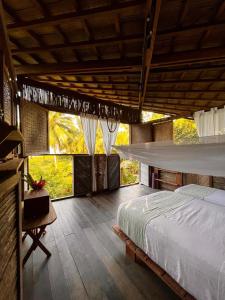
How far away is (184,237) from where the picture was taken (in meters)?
1.51

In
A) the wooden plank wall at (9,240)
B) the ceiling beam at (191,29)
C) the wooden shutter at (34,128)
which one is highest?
the ceiling beam at (191,29)

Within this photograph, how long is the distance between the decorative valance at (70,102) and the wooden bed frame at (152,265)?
2653mm

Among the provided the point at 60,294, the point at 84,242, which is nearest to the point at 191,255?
the point at 60,294

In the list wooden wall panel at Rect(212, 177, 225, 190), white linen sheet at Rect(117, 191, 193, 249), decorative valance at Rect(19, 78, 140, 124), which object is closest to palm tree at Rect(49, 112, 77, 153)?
decorative valance at Rect(19, 78, 140, 124)

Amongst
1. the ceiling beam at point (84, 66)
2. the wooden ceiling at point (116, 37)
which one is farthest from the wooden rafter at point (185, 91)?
the ceiling beam at point (84, 66)

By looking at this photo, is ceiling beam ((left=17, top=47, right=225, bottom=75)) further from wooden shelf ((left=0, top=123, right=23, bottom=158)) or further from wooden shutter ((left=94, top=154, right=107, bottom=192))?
wooden shutter ((left=94, top=154, right=107, bottom=192))

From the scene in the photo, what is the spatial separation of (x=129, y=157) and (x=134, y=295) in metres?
1.62

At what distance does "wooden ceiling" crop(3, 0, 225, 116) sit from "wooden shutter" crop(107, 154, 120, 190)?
2.86 m

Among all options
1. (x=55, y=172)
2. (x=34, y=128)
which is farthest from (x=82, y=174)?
(x=34, y=128)

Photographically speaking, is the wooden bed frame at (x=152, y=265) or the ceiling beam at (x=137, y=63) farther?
the ceiling beam at (x=137, y=63)

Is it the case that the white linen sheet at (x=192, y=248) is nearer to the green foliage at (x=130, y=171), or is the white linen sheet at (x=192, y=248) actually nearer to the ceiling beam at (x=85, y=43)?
the ceiling beam at (x=85, y=43)

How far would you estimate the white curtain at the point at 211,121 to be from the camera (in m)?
2.73

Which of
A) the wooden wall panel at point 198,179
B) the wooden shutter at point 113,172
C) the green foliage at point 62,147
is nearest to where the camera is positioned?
the wooden wall panel at point 198,179

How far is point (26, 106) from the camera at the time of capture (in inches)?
102
